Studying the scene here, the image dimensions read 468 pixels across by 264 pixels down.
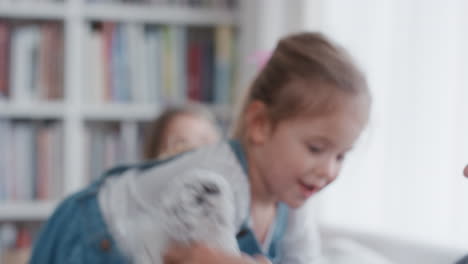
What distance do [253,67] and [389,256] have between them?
1.06m

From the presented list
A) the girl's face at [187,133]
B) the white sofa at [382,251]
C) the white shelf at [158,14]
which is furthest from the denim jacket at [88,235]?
the white shelf at [158,14]

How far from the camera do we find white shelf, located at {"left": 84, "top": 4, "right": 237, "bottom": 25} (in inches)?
85.2

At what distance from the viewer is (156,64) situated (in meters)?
2.19

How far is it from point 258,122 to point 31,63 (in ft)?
4.65

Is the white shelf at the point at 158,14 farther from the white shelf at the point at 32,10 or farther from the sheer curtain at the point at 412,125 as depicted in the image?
the sheer curtain at the point at 412,125

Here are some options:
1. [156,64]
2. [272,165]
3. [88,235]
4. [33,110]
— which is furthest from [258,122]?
[33,110]

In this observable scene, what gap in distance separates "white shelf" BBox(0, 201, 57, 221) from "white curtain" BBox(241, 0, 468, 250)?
1058 mm

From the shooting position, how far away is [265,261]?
0.73 m

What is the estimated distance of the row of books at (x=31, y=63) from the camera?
213cm

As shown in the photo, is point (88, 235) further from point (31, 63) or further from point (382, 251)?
point (31, 63)

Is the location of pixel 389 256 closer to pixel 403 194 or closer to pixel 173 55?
pixel 403 194

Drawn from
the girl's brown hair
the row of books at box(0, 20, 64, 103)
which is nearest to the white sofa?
the girl's brown hair

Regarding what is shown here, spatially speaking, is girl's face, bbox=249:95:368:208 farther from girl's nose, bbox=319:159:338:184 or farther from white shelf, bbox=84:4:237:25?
white shelf, bbox=84:4:237:25

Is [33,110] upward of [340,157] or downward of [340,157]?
downward
